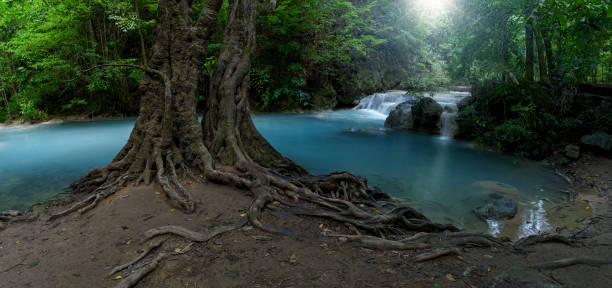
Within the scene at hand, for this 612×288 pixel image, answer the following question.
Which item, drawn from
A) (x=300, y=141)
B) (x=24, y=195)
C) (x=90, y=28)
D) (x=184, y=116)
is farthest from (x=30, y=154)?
(x=90, y=28)

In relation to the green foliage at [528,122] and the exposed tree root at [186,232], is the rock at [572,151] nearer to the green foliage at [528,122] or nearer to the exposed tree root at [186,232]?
the green foliage at [528,122]

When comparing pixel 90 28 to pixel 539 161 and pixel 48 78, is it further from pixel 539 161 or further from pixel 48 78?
pixel 539 161

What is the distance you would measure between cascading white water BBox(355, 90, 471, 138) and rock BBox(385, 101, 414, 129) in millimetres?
666

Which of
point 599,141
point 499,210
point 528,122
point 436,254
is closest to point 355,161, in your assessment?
point 499,210

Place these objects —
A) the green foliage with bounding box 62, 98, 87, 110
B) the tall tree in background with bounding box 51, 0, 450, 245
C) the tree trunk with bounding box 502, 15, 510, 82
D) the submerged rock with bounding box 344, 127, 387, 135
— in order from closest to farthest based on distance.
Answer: the tall tree in background with bounding box 51, 0, 450, 245 < the tree trunk with bounding box 502, 15, 510, 82 < the submerged rock with bounding box 344, 127, 387, 135 < the green foliage with bounding box 62, 98, 87, 110

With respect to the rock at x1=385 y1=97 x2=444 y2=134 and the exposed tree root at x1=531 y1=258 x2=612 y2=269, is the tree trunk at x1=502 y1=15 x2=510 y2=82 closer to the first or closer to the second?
the rock at x1=385 y1=97 x2=444 y2=134

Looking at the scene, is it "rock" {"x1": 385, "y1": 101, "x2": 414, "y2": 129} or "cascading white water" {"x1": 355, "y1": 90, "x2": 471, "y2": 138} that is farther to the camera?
"rock" {"x1": 385, "y1": 101, "x2": 414, "y2": 129}

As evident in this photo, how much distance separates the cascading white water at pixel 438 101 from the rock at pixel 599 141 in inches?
178

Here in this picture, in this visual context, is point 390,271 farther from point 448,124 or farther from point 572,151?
point 448,124

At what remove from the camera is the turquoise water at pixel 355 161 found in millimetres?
6324

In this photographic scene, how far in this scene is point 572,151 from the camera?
825cm

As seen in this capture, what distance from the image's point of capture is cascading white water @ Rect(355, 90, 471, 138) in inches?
510

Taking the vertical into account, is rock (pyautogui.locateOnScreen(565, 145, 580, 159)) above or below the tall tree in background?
below

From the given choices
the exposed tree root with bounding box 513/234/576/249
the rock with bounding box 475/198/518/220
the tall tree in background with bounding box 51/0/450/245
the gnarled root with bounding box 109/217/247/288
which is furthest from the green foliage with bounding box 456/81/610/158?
the gnarled root with bounding box 109/217/247/288
